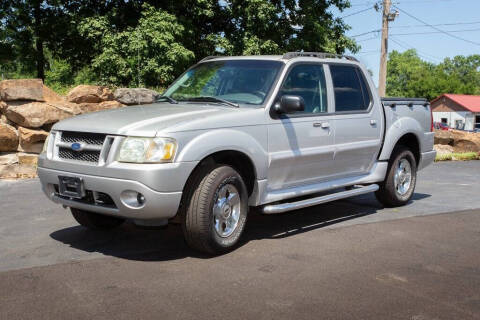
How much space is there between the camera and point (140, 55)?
20.1 meters

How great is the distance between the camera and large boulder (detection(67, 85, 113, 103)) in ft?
39.2

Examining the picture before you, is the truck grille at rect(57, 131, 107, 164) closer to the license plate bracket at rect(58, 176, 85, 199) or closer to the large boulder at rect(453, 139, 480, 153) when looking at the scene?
the license plate bracket at rect(58, 176, 85, 199)

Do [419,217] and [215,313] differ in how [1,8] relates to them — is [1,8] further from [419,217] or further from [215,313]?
[215,313]

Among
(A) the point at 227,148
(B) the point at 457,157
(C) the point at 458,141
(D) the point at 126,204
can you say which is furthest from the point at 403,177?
(C) the point at 458,141

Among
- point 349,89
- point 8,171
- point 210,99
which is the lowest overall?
point 8,171

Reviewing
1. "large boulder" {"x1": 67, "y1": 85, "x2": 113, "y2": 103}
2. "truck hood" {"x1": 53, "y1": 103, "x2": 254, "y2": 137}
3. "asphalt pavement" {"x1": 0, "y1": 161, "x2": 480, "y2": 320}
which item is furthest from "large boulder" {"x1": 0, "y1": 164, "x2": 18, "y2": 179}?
"truck hood" {"x1": 53, "y1": 103, "x2": 254, "y2": 137}

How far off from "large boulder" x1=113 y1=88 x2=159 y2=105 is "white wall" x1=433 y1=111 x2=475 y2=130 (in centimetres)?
7013

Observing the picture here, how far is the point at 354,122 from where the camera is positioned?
6.95 meters

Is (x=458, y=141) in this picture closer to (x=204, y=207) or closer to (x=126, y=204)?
(x=204, y=207)

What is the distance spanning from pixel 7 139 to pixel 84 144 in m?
6.28

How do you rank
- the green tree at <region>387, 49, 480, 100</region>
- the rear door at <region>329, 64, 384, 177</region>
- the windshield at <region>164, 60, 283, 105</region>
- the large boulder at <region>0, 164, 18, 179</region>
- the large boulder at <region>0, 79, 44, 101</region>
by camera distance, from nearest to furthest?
the windshield at <region>164, 60, 283, 105</region> < the rear door at <region>329, 64, 384, 177</region> < the large boulder at <region>0, 164, 18, 179</region> < the large boulder at <region>0, 79, 44, 101</region> < the green tree at <region>387, 49, 480, 100</region>

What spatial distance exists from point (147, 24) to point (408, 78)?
12080cm

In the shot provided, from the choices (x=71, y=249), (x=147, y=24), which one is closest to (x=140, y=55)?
(x=147, y=24)

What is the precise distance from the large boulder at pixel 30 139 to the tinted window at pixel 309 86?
20.9ft
